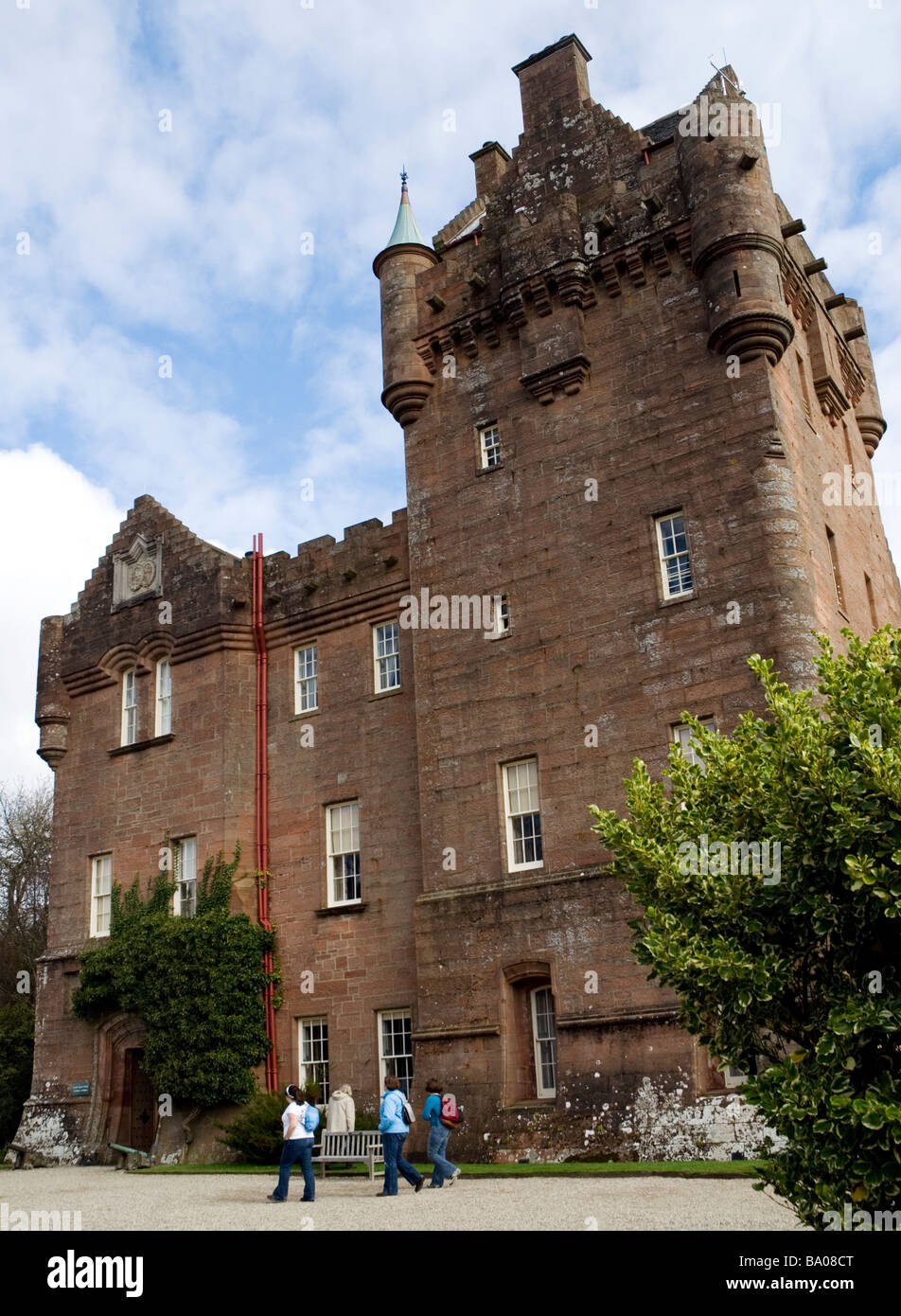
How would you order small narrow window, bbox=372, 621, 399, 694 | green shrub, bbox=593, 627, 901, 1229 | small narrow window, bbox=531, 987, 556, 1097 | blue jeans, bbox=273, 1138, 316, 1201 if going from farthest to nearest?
1. small narrow window, bbox=372, 621, 399, 694
2. small narrow window, bbox=531, 987, 556, 1097
3. blue jeans, bbox=273, 1138, 316, 1201
4. green shrub, bbox=593, 627, 901, 1229

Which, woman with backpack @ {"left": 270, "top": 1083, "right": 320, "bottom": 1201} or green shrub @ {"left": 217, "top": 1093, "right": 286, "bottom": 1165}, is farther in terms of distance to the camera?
green shrub @ {"left": 217, "top": 1093, "right": 286, "bottom": 1165}

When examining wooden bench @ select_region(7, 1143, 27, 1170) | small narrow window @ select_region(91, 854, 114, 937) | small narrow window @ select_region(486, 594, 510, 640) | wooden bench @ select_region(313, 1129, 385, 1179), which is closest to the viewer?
wooden bench @ select_region(313, 1129, 385, 1179)

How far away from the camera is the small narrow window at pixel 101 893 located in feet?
94.8

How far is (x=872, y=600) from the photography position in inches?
993

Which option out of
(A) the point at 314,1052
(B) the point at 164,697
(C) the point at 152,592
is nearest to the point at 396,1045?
(A) the point at 314,1052

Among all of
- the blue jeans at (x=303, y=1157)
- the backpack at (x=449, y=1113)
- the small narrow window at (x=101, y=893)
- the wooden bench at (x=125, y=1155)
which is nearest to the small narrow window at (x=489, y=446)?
the backpack at (x=449, y=1113)

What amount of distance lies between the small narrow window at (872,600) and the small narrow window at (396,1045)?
1202 centimetres

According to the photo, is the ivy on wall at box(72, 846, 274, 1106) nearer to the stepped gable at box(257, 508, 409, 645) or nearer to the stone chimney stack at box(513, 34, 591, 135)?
the stepped gable at box(257, 508, 409, 645)

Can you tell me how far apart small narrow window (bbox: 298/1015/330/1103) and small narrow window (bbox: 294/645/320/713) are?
21.5 ft

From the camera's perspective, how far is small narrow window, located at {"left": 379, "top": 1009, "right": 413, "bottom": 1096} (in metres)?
23.5

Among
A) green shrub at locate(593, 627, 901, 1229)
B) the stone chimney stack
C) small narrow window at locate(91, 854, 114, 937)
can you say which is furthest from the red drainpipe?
green shrub at locate(593, 627, 901, 1229)

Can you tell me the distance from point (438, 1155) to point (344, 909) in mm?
8182
